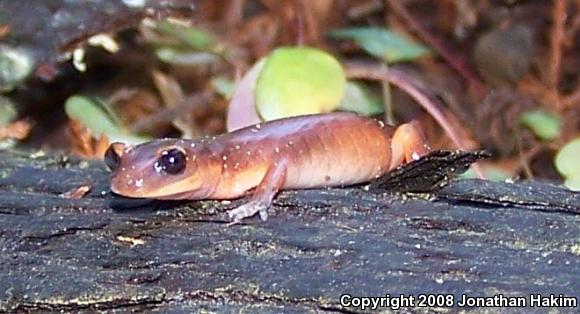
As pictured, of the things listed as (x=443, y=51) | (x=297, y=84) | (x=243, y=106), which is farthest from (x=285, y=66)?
(x=443, y=51)

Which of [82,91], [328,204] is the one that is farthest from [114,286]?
Answer: [82,91]

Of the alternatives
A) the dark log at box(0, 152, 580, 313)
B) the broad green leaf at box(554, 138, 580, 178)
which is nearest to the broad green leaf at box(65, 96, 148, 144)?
the dark log at box(0, 152, 580, 313)

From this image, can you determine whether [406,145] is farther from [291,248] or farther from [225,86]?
[225,86]

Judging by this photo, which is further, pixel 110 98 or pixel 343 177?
pixel 110 98

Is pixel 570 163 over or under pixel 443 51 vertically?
under

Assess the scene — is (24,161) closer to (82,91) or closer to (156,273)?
(156,273)

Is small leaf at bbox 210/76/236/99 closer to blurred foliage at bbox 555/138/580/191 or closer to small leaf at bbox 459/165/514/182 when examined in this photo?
small leaf at bbox 459/165/514/182
